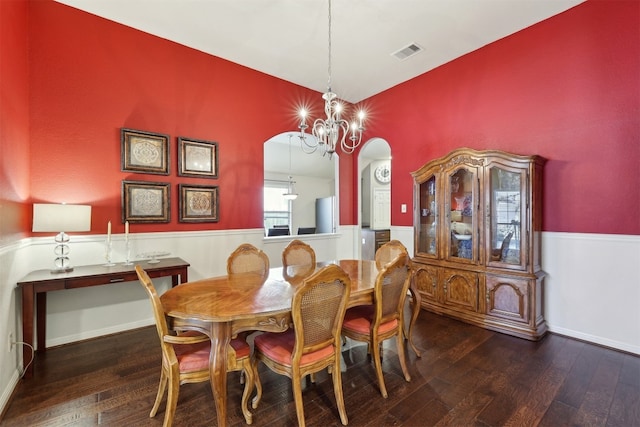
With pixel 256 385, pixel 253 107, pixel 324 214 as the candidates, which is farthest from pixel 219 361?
pixel 324 214

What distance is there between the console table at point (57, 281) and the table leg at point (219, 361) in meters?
1.60

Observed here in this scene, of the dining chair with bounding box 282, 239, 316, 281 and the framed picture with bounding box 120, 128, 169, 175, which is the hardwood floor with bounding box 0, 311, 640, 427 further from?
the framed picture with bounding box 120, 128, 169, 175

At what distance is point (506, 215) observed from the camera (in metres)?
3.21

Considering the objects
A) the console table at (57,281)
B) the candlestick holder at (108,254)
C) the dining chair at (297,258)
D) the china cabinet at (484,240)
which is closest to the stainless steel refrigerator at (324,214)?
the china cabinet at (484,240)

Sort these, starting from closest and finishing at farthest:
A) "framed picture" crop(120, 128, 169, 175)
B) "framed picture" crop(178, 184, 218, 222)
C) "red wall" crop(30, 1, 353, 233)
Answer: "red wall" crop(30, 1, 353, 233) < "framed picture" crop(120, 128, 169, 175) < "framed picture" crop(178, 184, 218, 222)

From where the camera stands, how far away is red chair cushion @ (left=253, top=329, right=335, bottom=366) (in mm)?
1759

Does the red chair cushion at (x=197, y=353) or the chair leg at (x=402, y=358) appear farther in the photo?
the chair leg at (x=402, y=358)

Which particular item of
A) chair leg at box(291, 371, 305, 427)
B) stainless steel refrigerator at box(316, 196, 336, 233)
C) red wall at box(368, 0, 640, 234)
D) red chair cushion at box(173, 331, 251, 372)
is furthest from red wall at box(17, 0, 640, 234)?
stainless steel refrigerator at box(316, 196, 336, 233)

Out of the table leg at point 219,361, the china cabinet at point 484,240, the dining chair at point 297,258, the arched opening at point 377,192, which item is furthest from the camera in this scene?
the arched opening at point 377,192

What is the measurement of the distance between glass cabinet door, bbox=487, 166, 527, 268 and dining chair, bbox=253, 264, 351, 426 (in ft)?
7.40

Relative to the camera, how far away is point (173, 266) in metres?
2.98

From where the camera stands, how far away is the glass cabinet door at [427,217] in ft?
12.5

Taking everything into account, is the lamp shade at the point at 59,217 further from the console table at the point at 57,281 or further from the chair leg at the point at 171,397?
the chair leg at the point at 171,397

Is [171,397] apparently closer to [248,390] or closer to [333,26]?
[248,390]
